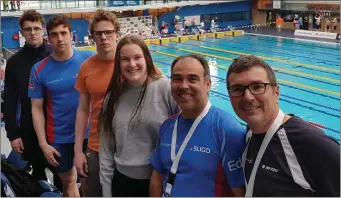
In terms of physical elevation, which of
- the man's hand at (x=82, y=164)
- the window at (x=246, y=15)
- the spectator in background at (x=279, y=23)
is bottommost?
the man's hand at (x=82, y=164)

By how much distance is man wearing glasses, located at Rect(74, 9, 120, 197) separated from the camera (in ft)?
6.48

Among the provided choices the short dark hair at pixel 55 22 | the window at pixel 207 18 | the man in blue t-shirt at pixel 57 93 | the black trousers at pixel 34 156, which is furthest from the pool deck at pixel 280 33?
the short dark hair at pixel 55 22

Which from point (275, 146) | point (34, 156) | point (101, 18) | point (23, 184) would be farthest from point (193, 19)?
point (275, 146)

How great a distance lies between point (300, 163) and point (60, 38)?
1.60m

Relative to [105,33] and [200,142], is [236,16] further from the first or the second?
[200,142]

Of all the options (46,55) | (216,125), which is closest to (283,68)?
(46,55)

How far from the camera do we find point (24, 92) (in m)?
2.73

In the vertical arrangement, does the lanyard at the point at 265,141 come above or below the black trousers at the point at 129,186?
above

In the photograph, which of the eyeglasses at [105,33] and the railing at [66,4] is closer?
the eyeglasses at [105,33]

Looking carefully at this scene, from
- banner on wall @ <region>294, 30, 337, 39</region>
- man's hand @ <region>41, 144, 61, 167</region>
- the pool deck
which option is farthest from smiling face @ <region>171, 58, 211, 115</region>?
banner on wall @ <region>294, 30, 337, 39</region>

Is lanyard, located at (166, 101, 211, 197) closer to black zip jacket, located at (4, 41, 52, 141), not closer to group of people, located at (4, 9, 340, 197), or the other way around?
group of people, located at (4, 9, 340, 197)

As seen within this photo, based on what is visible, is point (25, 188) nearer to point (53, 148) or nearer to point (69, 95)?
point (53, 148)

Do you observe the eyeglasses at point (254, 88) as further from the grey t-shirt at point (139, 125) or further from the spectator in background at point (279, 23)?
the spectator in background at point (279, 23)

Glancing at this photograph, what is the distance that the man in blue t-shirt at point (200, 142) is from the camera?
59.2 inches
